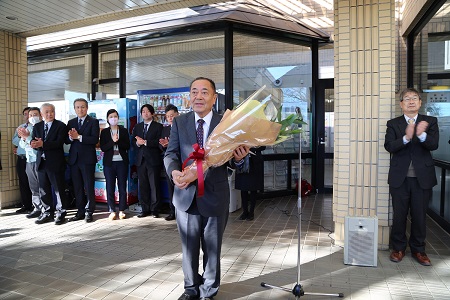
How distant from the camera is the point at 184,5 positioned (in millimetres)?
5305

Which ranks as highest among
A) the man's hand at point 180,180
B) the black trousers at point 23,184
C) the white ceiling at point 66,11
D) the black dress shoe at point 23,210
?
the white ceiling at point 66,11

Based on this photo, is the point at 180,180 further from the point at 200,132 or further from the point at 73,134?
the point at 73,134

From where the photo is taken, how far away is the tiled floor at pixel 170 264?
123 inches

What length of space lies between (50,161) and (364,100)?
458cm

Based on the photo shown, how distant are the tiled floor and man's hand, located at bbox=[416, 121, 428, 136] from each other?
1.39m

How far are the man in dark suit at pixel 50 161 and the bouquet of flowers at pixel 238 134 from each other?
371 centimetres

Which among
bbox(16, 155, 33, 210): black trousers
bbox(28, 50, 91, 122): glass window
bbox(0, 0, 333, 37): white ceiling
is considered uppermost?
bbox(0, 0, 333, 37): white ceiling

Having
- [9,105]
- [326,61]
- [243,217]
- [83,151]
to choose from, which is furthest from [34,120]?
[326,61]

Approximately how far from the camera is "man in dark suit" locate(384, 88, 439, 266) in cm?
365

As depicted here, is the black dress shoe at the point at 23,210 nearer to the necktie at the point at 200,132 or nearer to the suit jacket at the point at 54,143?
the suit jacket at the point at 54,143

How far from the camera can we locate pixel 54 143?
532 centimetres

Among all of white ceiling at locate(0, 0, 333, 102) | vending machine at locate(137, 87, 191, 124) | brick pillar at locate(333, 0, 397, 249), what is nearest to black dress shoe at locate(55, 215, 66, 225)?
vending machine at locate(137, 87, 191, 124)

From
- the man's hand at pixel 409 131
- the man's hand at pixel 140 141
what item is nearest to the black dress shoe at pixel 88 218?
the man's hand at pixel 140 141

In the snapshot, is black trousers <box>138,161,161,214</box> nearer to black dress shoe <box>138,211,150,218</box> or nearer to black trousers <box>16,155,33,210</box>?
Answer: black dress shoe <box>138,211,150,218</box>
